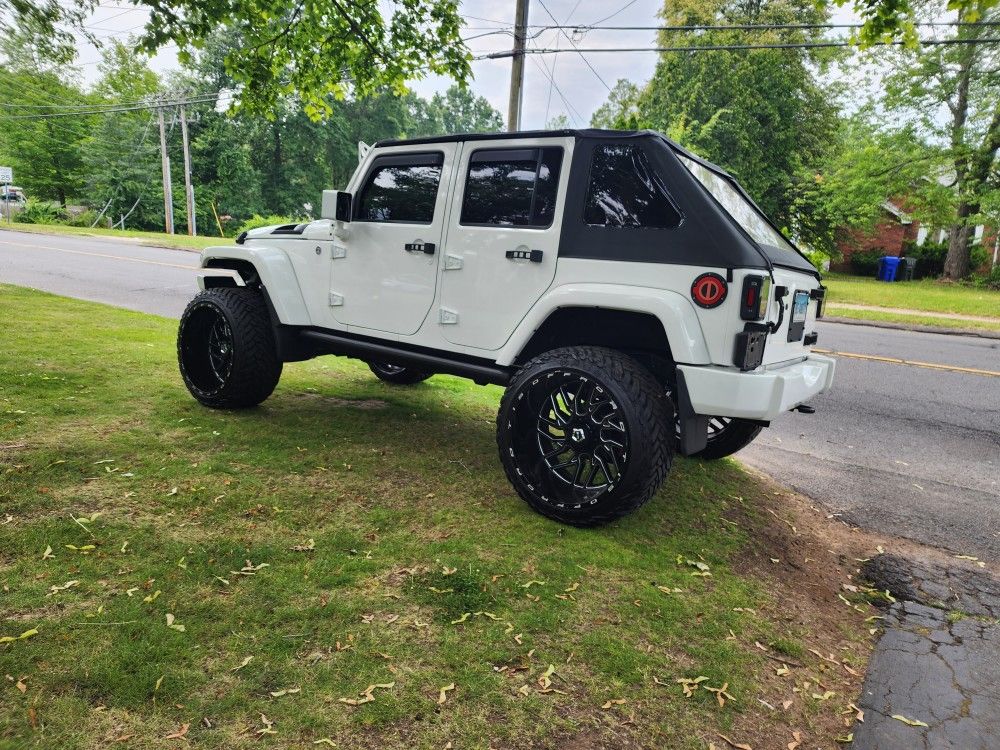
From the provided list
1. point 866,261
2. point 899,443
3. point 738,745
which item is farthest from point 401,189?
point 866,261

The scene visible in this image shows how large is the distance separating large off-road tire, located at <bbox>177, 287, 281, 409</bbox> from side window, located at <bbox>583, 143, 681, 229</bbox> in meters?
2.53

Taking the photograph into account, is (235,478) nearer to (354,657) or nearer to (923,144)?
(354,657)

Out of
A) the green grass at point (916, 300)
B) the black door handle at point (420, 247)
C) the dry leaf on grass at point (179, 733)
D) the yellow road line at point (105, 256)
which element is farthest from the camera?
the green grass at point (916, 300)

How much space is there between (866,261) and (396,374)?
3320 cm

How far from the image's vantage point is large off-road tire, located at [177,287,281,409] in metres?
4.47

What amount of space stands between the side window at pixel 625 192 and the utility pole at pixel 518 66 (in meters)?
12.8

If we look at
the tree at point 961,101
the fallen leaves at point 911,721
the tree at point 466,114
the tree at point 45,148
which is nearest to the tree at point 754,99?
the tree at point 961,101

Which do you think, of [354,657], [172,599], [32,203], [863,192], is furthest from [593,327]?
[32,203]

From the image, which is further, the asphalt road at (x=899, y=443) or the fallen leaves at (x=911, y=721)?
the asphalt road at (x=899, y=443)

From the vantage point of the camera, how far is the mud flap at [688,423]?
9.86 ft

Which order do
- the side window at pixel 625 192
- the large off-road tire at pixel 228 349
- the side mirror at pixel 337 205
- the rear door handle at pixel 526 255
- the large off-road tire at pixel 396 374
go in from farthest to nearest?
the large off-road tire at pixel 396 374, the large off-road tire at pixel 228 349, the side mirror at pixel 337 205, the rear door handle at pixel 526 255, the side window at pixel 625 192

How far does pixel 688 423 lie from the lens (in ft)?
10.1

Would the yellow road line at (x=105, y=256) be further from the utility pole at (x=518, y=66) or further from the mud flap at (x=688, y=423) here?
the mud flap at (x=688, y=423)

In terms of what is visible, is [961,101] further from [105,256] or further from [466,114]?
[466,114]
